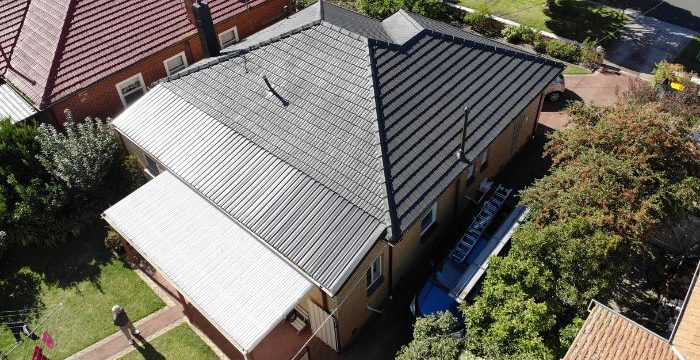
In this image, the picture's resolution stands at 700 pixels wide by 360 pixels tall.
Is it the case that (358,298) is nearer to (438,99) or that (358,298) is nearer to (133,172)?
(438,99)

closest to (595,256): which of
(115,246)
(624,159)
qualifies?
(624,159)

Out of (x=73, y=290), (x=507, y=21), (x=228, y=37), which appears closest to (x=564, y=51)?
(x=507, y=21)

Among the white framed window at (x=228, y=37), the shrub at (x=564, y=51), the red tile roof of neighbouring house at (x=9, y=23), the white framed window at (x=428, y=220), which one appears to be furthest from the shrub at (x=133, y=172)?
the shrub at (x=564, y=51)

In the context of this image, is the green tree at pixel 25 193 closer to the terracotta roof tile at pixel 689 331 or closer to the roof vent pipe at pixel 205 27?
the roof vent pipe at pixel 205 27

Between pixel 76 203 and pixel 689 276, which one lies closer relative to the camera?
pixel 689 276

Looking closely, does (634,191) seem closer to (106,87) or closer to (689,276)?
(689,276)

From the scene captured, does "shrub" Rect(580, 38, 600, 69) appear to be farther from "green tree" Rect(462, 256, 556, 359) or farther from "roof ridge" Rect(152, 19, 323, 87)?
"green tree" Rect(462, 256, 556, 359)

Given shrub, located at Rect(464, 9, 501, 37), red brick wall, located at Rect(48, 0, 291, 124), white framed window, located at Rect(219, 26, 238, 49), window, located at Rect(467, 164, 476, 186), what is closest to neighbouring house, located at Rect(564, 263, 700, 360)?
window, located at Rect(467, 164, 476, 186)
